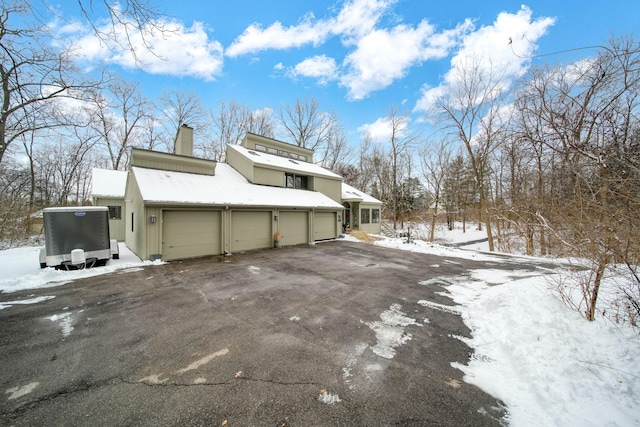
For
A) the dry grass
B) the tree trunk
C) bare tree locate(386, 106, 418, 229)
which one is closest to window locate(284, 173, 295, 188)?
the dry grass

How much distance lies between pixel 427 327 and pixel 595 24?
5692 millimetres

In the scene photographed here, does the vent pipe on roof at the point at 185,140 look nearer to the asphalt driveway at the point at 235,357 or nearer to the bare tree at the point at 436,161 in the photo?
the asphalt driveway at the point at 235,357

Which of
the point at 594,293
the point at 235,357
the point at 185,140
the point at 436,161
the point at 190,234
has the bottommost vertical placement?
the point at 235,357

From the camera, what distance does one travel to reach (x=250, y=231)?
1140 centimetres

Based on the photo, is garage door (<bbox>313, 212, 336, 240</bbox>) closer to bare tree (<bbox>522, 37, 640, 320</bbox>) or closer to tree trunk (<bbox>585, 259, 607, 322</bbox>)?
bare tree (<bbox>522, 37, 640, 320</bbox>)

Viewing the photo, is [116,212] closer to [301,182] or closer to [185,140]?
[185,140]

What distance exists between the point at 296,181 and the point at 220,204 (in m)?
7.19

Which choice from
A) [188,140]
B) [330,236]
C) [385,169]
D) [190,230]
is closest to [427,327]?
[190,230]

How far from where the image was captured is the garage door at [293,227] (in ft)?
42.0

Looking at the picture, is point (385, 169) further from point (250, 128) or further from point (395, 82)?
point (250, 128)

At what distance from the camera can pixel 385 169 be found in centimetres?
2922

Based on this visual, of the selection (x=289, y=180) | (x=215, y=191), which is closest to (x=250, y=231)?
(x=215, y=191)

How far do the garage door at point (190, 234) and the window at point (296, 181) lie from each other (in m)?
6.30

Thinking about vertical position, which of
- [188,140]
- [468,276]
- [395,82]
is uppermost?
[395,82]
